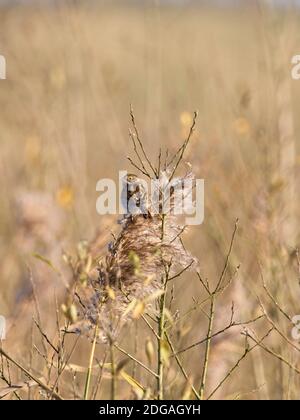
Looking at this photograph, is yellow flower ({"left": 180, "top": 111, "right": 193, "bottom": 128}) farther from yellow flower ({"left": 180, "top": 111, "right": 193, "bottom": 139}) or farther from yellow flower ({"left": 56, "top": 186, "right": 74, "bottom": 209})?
yellow flower ({"left": 56, "top": 186, "right": 74, "bottom": 209})

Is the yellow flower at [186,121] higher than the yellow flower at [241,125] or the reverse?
the reverse

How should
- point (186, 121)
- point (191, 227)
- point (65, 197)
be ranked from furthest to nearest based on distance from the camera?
point (65, 197) → point (186, 121) → point (191, 227)

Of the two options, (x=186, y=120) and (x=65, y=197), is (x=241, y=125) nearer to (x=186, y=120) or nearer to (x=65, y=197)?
(x=65, y=197)

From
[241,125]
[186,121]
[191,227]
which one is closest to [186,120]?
[186,121]

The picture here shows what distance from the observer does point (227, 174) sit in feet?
15.7

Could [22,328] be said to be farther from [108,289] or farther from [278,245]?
[108,289]

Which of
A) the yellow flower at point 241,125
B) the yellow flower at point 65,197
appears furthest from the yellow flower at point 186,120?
the yellow flower at point 65,197

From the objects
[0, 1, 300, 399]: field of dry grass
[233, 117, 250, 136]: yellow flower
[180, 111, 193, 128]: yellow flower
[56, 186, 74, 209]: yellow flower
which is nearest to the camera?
[0, 1, 300, 399]: field of dry grass

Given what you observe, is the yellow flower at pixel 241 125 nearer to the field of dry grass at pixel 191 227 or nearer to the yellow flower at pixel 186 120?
the field of dry grass at pixel 191 227

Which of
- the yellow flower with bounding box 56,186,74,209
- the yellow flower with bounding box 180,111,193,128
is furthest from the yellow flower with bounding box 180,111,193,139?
the yellow flower with bounding box 56,186,74,209

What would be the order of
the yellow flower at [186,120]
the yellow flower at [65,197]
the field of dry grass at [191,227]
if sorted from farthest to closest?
the yellow flower at [65,197], the yellow flower at [186,120], the field of dry grass at [191,227]

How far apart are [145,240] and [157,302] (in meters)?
0.19

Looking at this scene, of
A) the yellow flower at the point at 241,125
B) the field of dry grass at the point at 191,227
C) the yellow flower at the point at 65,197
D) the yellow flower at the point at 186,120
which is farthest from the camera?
the yellow flower at the point at 65,197
